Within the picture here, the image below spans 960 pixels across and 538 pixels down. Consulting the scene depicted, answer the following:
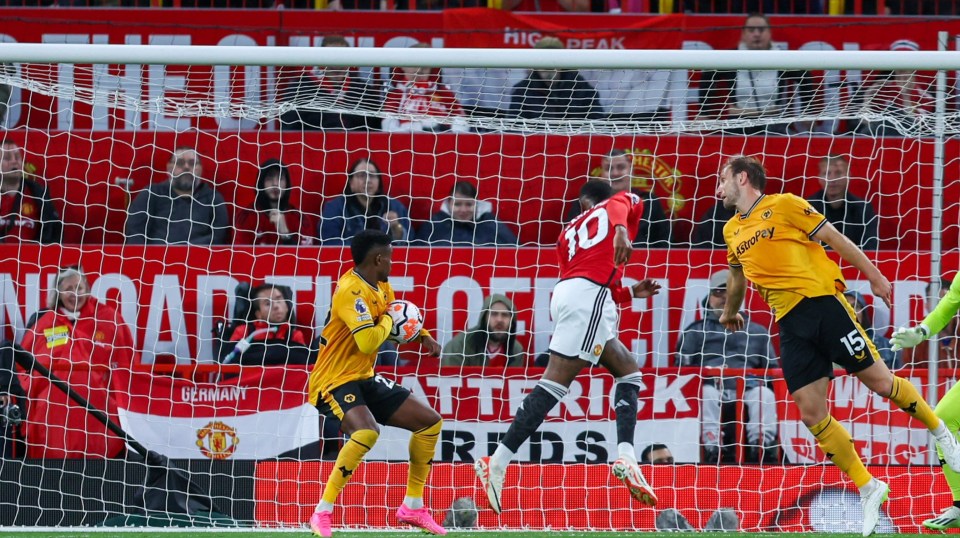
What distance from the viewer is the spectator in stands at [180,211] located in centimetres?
877

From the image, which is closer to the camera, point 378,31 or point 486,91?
point 486,91

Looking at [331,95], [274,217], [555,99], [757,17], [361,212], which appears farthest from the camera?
[757,17]

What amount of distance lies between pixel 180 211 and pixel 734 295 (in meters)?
4.29

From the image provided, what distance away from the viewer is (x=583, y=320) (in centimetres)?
633

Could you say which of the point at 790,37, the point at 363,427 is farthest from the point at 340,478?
the point at 790,37

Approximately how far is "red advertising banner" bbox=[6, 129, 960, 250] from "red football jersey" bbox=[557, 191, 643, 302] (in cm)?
254

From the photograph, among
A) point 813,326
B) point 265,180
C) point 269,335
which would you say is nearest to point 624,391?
point 813,326

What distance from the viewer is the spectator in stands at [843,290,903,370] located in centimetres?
837

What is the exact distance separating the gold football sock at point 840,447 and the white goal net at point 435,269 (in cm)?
124

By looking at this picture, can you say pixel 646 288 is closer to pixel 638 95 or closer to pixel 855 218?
pixel 855 218

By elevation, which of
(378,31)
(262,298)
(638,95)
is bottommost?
(262,298)

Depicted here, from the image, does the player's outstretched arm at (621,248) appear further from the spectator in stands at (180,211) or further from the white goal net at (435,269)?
the spectator in stands at (180,211)

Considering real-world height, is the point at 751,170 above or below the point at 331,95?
below

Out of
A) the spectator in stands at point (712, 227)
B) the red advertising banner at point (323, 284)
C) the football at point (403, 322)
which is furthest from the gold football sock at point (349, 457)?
the spectator in stands at point (712, 227)
